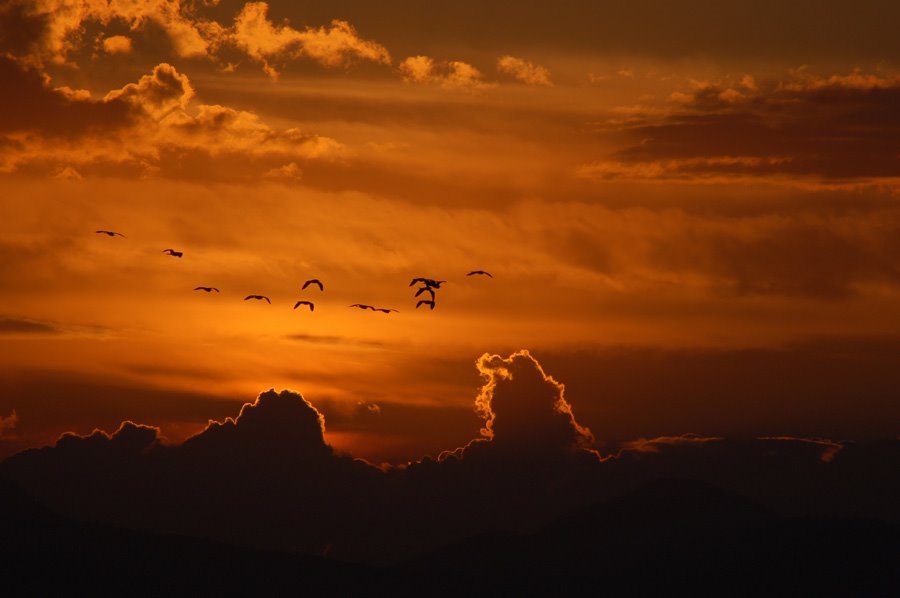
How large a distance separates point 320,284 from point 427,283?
46.9ft

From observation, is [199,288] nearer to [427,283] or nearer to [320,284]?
[320,284]

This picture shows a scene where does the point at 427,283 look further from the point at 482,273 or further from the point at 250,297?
the point at 250,297

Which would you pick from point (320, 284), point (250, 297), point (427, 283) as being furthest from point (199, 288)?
point (427, 283)

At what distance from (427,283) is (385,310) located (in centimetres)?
806

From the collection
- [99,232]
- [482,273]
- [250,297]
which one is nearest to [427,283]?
[482,273]

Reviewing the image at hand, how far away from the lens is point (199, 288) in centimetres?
16525

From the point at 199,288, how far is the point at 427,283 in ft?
108

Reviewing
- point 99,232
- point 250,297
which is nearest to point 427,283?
point 250,297

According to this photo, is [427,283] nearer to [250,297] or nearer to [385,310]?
[385,310]

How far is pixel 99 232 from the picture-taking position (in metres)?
156

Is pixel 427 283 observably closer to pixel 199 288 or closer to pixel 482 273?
pixel 482 273

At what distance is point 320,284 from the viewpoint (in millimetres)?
156250

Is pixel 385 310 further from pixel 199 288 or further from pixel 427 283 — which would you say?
pixel 199 288

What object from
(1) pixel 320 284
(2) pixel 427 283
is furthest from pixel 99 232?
(2) pixel 427 283
